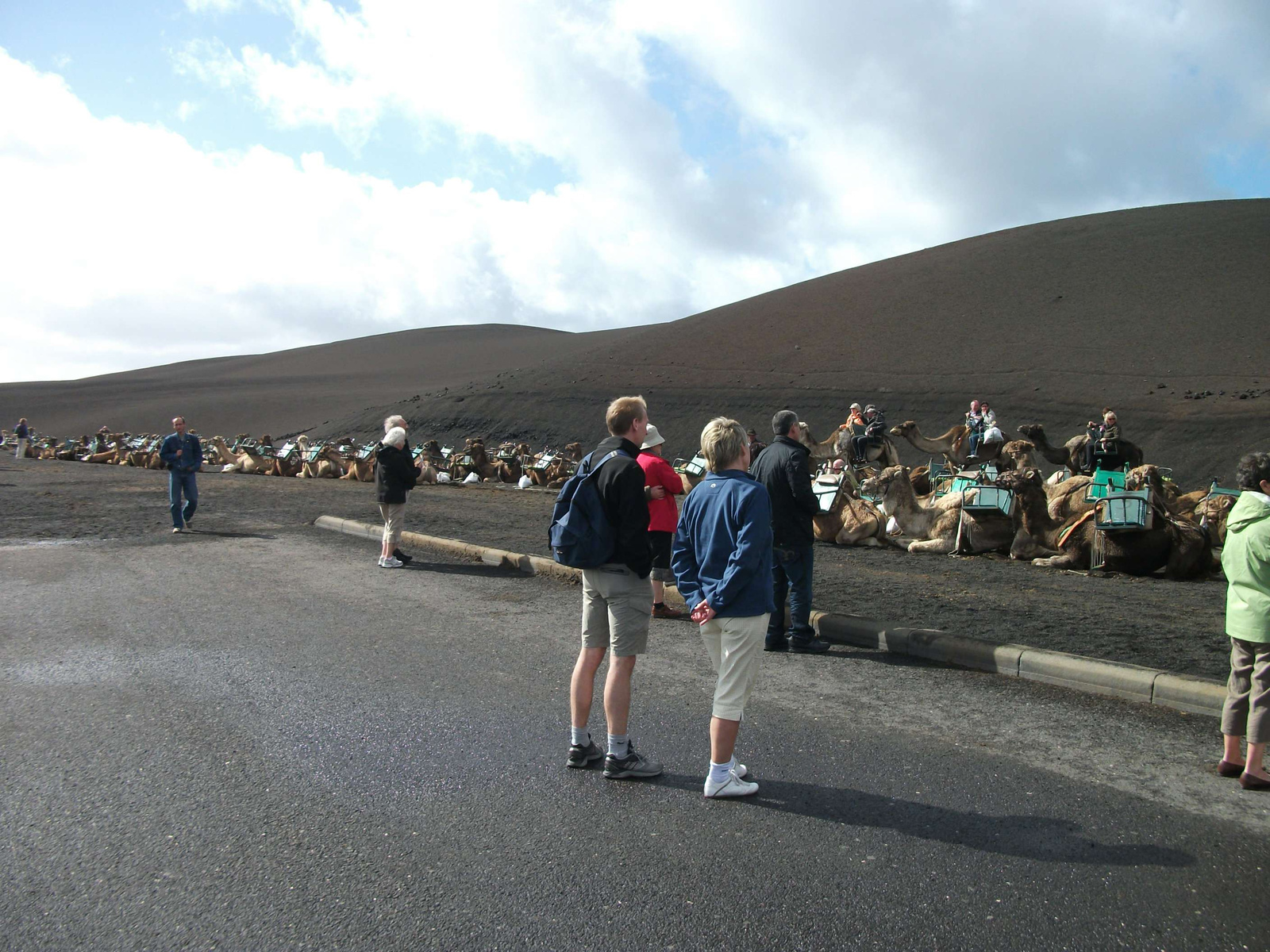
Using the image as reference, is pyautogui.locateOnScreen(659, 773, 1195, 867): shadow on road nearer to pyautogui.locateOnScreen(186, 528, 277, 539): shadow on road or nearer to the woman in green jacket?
the woman in green jacket

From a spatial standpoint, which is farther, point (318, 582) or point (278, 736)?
point (318, 582)

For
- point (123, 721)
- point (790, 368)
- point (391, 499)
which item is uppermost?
point (790, 368)

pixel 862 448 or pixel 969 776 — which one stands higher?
pixel 862 448

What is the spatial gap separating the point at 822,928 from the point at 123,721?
4.47 metres

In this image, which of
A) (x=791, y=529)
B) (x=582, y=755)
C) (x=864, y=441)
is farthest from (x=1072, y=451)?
(x=582, y=755)

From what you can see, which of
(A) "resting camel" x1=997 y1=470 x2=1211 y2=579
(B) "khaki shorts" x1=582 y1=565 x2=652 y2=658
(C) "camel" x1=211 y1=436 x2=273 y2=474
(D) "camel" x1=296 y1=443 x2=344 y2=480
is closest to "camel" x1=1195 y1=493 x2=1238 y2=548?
(A) "resting camel" x1=997 y1=470 x2=1211 y2=579

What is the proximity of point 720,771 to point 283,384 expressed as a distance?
111935 mm

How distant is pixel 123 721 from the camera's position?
19.3ft

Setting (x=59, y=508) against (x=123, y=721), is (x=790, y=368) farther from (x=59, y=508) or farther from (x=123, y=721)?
(x=123, y=721)

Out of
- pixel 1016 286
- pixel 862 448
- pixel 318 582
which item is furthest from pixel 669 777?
pixel 1016 286

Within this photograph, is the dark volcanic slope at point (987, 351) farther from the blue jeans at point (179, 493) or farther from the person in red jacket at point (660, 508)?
the blue jeans at point (179, 493)

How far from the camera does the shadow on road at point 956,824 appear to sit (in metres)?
4.21

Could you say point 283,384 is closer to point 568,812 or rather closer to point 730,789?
point 568,812

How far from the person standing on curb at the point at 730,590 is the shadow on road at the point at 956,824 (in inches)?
8.7
